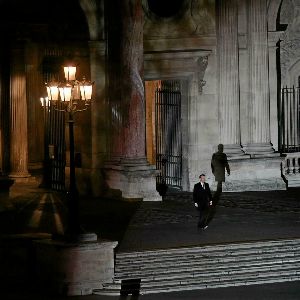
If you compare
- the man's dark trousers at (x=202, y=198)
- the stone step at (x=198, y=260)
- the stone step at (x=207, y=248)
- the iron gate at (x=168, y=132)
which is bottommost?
the stone step at (x=198, y=260)

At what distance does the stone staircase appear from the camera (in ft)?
69.6

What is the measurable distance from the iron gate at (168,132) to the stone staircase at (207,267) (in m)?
9.20

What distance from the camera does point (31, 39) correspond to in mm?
33344

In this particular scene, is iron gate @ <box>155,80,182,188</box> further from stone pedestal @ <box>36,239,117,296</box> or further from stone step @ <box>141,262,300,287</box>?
stone pedestal @ <box>36,239,117,296</box>

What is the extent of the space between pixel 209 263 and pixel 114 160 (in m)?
8.50

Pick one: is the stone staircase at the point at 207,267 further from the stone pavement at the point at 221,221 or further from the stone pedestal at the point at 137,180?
the stone pedestal at the point at 137,180

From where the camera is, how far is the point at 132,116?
29.4 m

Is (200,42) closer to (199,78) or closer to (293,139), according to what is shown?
(199,78)

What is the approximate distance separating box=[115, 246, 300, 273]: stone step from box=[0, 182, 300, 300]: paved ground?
60 centimetres

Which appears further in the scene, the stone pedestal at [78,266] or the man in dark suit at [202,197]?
the man in dark suit at [202,197]

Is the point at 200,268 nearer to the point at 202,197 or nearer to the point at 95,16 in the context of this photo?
the point at 202,197

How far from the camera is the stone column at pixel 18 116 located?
3356cm

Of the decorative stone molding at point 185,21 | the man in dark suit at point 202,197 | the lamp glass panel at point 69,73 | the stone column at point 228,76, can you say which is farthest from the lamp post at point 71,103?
the stone column at point 228,76

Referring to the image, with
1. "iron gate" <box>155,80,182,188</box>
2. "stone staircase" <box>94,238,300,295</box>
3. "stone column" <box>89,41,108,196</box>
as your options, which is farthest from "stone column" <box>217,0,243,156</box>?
"stone staircase" <box>94,238,300,295</box>
